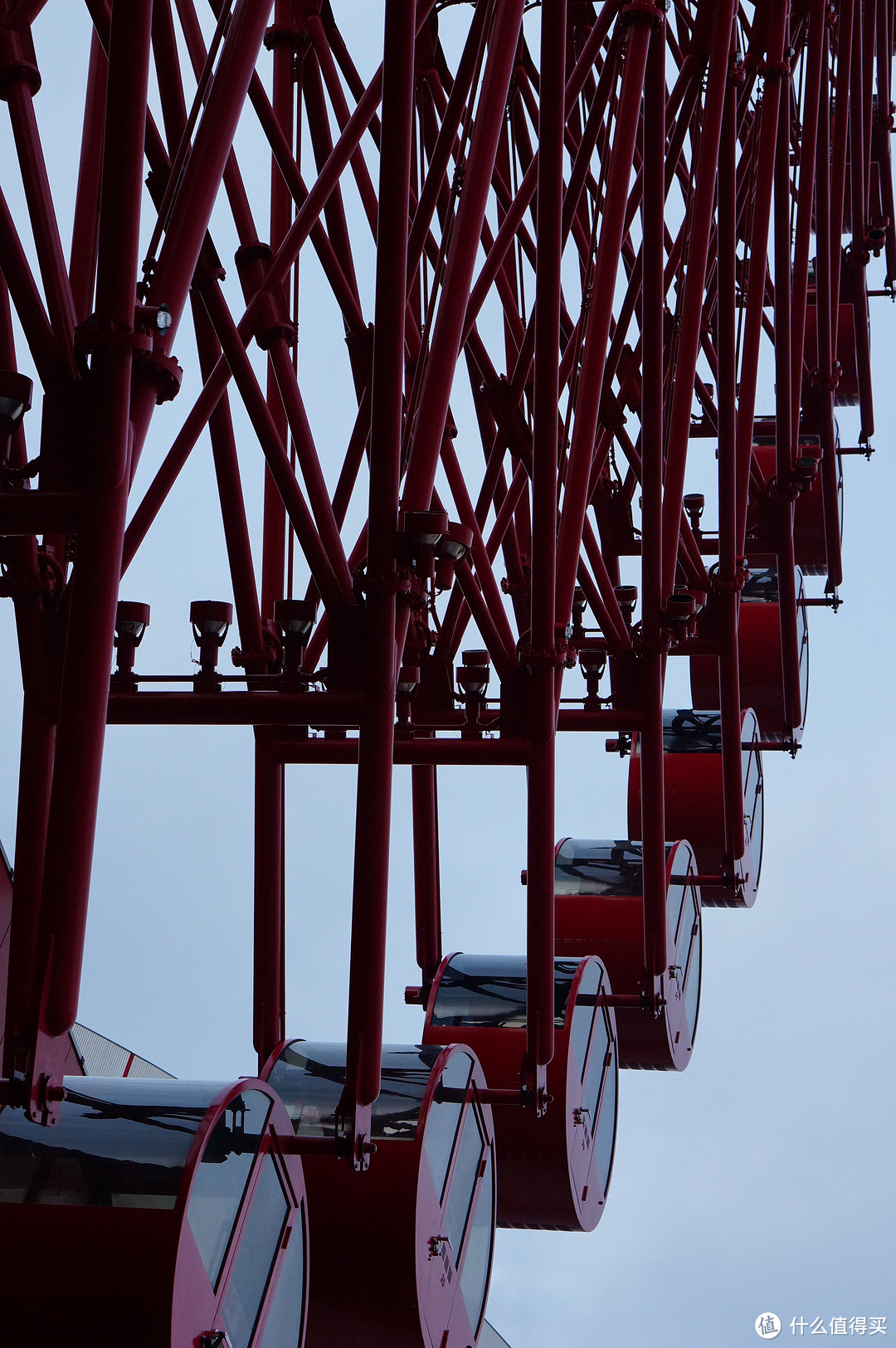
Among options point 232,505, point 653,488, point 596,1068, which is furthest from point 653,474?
point 596,1068

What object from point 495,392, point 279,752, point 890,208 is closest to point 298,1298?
point 279,752

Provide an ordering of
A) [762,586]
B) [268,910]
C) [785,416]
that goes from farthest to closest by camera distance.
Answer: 1. [762,586]
2. [785,416]
3. [268,910]

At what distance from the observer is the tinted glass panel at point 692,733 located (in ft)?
63.9

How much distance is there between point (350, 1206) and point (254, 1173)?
5.81 ft

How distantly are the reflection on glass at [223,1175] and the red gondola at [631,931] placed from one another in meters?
7.74

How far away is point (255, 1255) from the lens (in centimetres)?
788

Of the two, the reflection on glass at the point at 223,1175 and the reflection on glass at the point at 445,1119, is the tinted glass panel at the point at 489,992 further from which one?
the reflection on glass at the point at 223,1175

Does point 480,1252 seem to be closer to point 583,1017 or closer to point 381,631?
point 583,1017

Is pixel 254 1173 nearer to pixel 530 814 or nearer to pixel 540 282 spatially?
pixel 530 814

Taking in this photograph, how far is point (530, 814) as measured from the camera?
38.9 ft

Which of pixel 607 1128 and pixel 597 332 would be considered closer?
pixel 597 332

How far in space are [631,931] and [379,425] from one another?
8664 mm

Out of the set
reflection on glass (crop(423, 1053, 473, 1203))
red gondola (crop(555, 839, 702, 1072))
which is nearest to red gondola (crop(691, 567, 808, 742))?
red gondola (crop(555, 839, 702, 1072))

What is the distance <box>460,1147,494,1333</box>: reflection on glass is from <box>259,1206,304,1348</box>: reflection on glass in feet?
7.66
